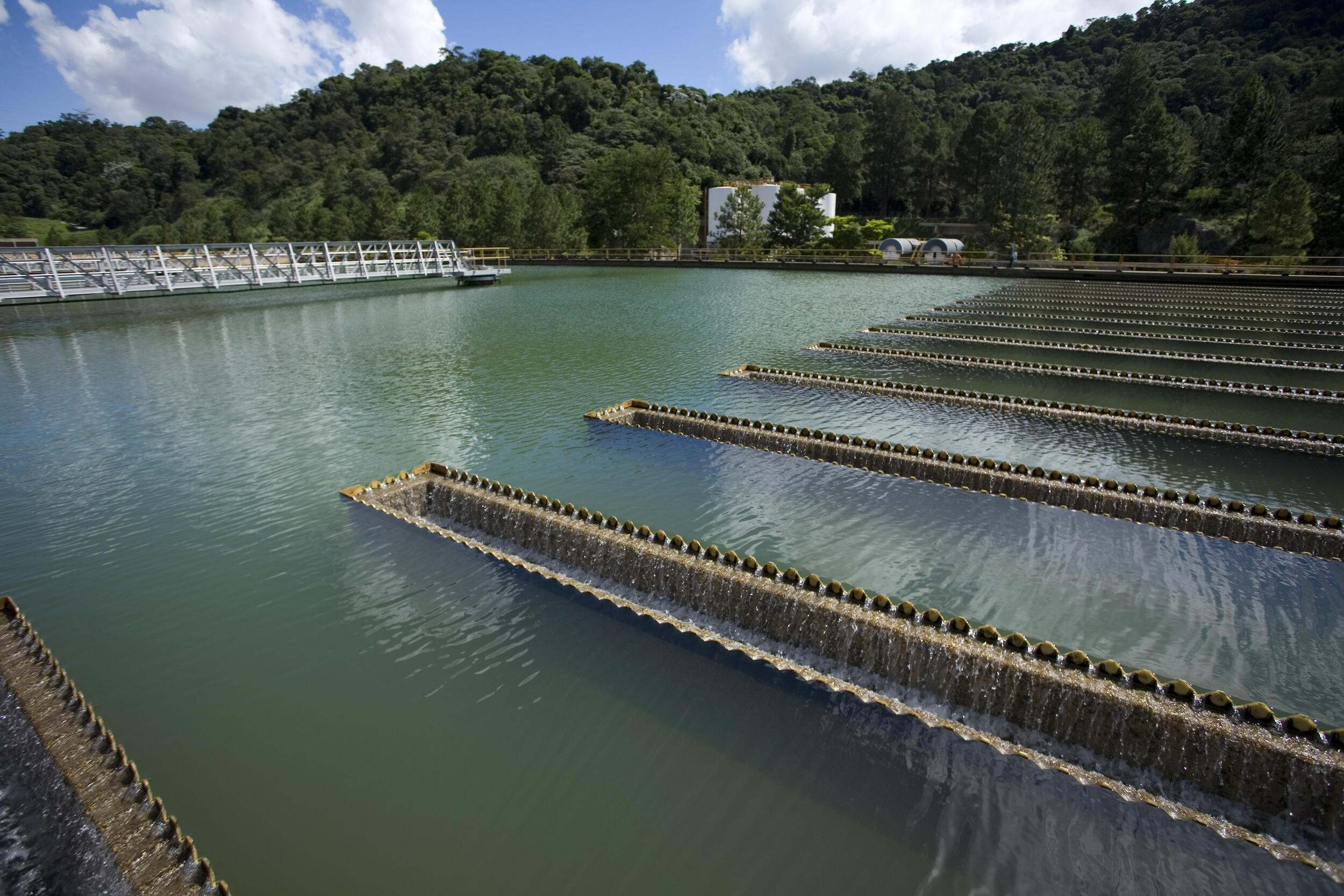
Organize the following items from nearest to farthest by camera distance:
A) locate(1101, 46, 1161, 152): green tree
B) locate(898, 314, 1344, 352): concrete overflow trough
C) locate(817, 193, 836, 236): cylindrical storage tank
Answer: locate(898, 314, 1344, 352): concrete overflow trough → locate(1101, 46, 1161, 152): green tree → locate(817, 193, 836, 236): cylindrical storage tank

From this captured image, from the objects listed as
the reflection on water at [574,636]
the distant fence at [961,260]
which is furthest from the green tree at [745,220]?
the reflection on water at [574,636]

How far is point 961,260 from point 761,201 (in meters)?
27.3

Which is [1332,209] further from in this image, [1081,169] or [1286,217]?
[1081,169]

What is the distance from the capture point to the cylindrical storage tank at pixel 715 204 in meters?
75.0

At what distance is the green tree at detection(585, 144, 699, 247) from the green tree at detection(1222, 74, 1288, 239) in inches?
1692

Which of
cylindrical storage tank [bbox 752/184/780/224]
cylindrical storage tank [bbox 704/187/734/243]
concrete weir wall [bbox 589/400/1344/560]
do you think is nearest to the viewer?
concrete weir wall [bbox 589/400/1344/560]

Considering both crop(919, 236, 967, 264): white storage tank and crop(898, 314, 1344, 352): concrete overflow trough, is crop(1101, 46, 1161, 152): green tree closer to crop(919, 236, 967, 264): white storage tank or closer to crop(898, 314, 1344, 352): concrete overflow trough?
crop(919, 236, 967, 264): white storage tank

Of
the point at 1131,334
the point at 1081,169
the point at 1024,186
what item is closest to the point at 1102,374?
the point at 1131,334

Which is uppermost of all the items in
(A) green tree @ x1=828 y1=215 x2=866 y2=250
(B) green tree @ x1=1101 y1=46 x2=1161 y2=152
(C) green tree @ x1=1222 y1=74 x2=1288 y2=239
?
(B) green tree @ x1=1101 y1=46 x2=1161 y2=152

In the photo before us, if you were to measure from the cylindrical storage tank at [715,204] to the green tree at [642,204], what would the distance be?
3.90 meters

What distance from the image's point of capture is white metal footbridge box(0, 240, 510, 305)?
29.9 meters

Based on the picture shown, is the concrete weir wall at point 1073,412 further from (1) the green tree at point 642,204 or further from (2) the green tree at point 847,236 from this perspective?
(1) the green tree at point 642,204

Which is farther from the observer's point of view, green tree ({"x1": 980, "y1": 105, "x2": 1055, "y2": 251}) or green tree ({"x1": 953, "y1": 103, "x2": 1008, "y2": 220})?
green tree ({"x1": 953, "y1": 103, "x2": 1008, "y2": 220})

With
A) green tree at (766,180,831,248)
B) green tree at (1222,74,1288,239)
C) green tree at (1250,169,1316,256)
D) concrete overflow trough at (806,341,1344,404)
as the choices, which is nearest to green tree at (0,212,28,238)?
green tree at (766,180,831,248)
